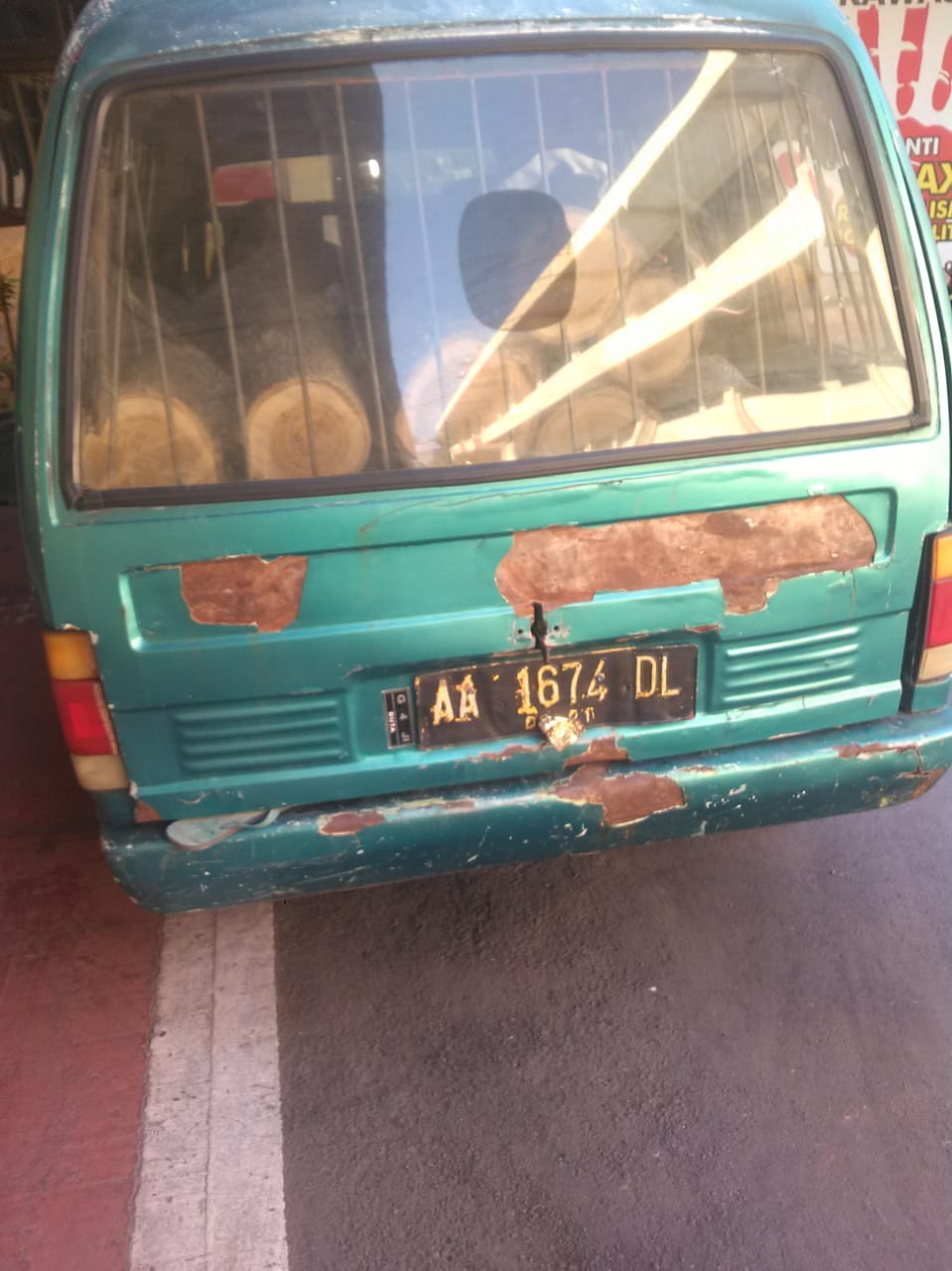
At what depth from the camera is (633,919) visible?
9.22ft

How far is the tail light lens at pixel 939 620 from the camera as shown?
2.22 m

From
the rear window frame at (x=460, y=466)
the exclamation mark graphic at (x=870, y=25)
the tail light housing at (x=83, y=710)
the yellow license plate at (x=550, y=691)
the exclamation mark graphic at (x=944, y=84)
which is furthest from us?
the exclamation mark graphic at (x=944, y=84)

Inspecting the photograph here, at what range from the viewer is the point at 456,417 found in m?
2.07

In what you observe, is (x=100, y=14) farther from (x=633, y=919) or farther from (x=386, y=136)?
(x=633, y=919)

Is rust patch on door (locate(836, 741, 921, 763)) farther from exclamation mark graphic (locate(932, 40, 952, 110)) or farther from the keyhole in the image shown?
exclamation mark graphic (locate(932, 40, 952, 110))

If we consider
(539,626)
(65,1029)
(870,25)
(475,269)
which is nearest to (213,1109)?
(65,1029)

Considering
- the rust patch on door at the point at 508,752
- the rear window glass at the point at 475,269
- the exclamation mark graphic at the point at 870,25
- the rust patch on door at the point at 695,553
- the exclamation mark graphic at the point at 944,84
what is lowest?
the rust patch on door at the point at 508,752

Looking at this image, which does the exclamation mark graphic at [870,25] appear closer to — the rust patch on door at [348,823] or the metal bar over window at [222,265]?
the metal bar over window at [222,265]

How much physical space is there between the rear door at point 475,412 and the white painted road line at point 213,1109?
0.68 metres

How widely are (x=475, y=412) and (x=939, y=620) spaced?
3.81ft

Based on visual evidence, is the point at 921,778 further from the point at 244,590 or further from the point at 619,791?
the point at 244,590

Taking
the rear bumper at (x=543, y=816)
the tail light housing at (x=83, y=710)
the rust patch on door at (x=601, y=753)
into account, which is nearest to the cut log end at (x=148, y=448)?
the tail light housing at (x=83, y=710)

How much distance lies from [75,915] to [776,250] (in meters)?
2.61

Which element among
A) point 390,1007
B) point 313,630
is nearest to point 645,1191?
point 390,1007
